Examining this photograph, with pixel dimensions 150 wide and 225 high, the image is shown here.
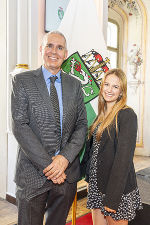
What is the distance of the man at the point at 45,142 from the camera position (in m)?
1.50

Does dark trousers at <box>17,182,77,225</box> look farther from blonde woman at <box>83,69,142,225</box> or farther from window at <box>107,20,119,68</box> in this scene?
window at <box>107,20,119,68</box>

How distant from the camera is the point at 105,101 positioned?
1832 mm

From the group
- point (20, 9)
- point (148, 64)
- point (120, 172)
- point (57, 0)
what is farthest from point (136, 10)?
point (120, 172)

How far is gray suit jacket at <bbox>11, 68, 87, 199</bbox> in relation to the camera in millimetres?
1494

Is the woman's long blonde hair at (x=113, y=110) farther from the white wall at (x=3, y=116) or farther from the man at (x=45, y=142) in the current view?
the white wall at (x=3, y=116)

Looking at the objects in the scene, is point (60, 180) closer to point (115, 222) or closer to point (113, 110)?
point (115, 222)

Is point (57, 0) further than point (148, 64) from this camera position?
No

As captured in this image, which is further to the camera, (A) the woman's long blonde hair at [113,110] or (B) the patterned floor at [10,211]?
(B) the patterned floor at [10,211]

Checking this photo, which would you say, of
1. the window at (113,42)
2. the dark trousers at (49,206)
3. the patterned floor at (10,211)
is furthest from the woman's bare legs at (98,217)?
the window at (113,42)

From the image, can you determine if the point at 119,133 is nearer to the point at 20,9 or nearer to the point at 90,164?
the point at 90,164

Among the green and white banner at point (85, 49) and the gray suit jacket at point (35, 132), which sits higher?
the green and white banner at point (85, 49)

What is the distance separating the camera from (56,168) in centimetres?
150

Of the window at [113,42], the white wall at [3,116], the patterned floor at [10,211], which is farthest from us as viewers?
the window at [113,42]

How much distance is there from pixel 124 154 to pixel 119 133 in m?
0.13
